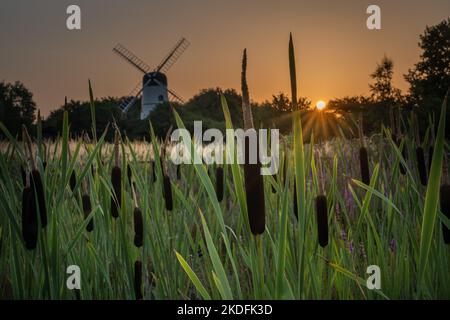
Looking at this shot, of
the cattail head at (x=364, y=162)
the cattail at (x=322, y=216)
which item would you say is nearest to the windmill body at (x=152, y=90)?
the cattail head at (x=364, y=162)

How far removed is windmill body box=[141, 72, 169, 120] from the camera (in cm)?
3972

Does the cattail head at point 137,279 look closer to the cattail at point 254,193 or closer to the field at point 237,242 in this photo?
the field at point 237,242

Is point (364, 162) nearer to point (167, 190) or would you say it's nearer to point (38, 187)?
point (167, 190)

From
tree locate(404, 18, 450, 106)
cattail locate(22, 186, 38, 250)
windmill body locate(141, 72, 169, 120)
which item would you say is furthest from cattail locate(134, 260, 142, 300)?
windmill body locate(141, 72, 169, 120)

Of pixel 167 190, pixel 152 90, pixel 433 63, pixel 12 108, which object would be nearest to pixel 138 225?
pixel 167 190

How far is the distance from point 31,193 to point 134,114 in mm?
37620

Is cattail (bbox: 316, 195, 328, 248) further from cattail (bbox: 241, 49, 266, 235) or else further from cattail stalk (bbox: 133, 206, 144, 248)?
→ cattail stalk (bbox: 133, 206, 144, 248)

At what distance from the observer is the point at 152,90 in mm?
39906

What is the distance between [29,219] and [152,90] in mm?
39709

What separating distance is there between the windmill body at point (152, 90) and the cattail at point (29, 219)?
3851cm

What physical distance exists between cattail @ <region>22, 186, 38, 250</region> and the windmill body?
38.5m

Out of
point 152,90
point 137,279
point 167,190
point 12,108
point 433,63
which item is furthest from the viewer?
point 152,90
